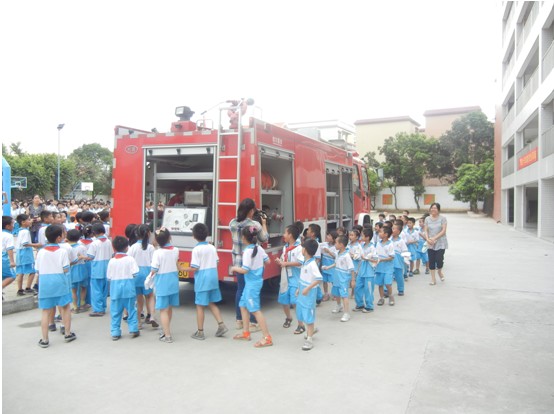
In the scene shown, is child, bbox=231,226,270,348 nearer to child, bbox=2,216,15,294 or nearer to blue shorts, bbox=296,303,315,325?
blue shorts, bbox=296,303,315,325

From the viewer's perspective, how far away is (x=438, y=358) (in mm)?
4957

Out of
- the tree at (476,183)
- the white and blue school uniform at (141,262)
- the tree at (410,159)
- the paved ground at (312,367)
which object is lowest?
the paved ground at (312,367)

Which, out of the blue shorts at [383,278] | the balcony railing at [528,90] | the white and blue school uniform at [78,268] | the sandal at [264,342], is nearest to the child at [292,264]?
the sandal at [264,342]

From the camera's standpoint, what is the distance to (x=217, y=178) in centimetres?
673

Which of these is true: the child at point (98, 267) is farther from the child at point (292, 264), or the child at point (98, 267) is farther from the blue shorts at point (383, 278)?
the blue shorts at point (383, 278)

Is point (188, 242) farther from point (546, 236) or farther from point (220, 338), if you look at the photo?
point (546, 236)

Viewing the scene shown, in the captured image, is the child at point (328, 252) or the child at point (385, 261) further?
the child at point (385, 261)

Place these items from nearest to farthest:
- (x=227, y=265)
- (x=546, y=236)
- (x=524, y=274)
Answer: (x=227, y=265)
(x=524, y=274)
(x=546, y=236)

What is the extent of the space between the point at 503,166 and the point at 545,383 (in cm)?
2859

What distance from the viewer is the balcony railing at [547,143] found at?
16.9 metres

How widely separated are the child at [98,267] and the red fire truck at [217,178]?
64cm

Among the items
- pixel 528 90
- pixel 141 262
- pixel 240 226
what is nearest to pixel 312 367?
pixel 240 226

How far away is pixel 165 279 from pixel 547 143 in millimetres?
17458

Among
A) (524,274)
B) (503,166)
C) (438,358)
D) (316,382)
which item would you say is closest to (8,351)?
(316,382)
